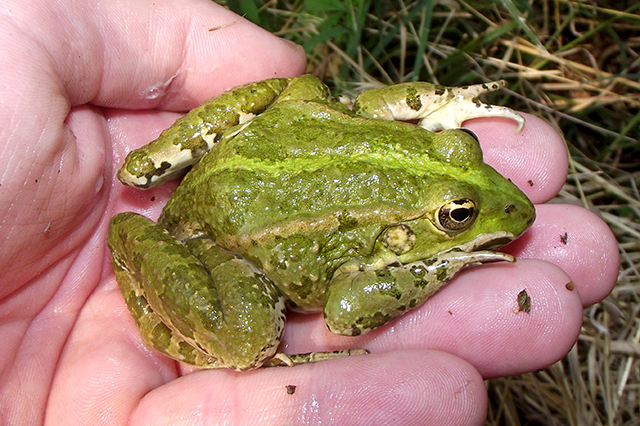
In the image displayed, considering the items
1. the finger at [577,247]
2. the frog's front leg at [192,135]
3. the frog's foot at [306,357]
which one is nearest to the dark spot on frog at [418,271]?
the frog's foot at [306,357]

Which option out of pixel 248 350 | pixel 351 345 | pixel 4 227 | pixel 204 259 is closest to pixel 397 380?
pixel 351 345

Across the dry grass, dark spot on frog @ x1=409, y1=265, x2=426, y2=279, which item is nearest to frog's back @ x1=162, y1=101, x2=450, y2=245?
dark spot on frog @ x1=409, y1=265, x2=426, y2=279

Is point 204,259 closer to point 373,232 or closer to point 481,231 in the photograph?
point 373,232

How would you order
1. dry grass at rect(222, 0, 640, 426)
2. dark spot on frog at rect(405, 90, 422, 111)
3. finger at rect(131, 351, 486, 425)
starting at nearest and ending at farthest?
finger at rect(131, 351, 486, 425)
dark spot on frog at rect(405, 90, 422, 111)
dry grass at rect(222, 0, 640, 426)

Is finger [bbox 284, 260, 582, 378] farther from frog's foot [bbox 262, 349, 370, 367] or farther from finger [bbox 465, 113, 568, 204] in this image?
finger [bbox 465, 113, 568, 204]

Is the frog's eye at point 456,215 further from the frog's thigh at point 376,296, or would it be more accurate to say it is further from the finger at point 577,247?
the finger at point 577,247

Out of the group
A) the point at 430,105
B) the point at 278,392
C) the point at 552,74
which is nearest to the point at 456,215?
the point at 430,105
